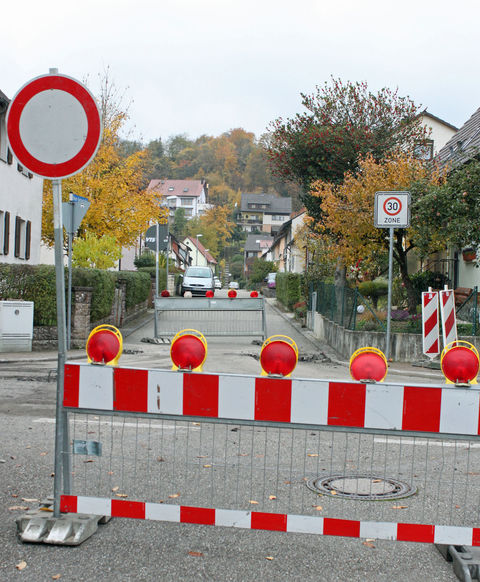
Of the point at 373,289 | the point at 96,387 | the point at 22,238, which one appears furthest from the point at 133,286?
the point at 96,387

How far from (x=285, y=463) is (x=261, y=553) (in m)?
2.02

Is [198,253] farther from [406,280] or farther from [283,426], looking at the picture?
[283,426]

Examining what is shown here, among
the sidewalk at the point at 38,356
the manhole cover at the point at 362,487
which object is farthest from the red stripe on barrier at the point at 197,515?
the sidewalk at the point at 38,356

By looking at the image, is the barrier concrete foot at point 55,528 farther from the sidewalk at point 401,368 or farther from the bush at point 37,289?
the bush at point 37,289


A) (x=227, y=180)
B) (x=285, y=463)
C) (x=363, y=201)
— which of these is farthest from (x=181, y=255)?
(x=285, y=463)

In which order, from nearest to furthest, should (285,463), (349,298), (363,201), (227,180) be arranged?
(285,463), (349,298), (363,201), (227,180)

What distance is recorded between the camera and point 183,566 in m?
3.79

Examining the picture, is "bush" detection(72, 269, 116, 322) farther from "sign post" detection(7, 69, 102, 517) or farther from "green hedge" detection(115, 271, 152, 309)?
"sign post" detection(7, 69, 102, 517)

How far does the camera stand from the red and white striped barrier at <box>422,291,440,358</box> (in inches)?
507

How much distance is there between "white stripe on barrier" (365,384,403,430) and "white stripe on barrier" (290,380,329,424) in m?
0.23

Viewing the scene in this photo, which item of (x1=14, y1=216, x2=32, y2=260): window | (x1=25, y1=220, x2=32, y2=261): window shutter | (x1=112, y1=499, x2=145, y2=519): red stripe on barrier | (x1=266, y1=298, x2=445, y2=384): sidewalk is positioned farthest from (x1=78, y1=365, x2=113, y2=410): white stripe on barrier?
(x1=25, y1=220, x2=32, y2=261): window shutter

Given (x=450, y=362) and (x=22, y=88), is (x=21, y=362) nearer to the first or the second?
(x=22, y=88)

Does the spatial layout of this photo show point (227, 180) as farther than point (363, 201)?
Yes

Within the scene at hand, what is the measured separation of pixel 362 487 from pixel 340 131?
18.8 metres
